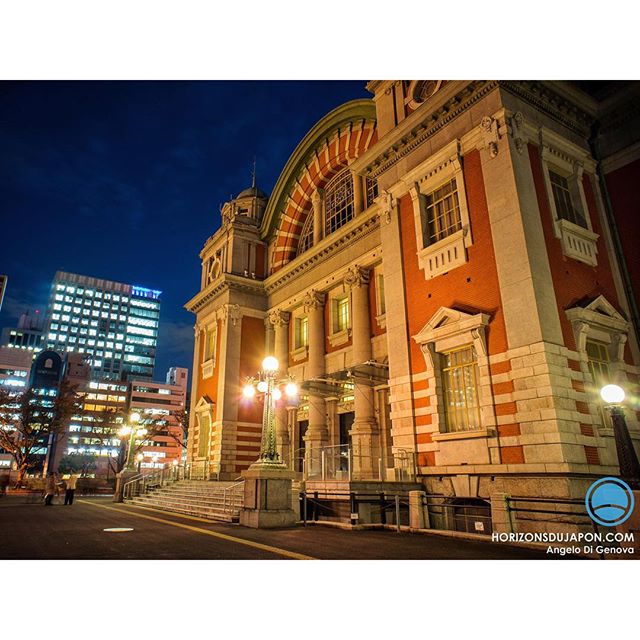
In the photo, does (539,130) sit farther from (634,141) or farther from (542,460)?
(542,460)

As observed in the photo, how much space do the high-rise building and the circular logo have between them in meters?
140

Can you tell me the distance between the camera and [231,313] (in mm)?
29297

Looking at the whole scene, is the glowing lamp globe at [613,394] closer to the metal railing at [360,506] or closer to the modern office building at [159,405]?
the metal railing at [360,506]

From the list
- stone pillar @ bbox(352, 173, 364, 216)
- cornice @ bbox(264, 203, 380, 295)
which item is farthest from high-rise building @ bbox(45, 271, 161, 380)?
stone pillar @ bbox(352, 173, 364, 216)

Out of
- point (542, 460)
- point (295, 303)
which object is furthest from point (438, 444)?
point (295, 303)

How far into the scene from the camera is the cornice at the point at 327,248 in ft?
73.6

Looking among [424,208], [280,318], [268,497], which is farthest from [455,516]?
[280,318]

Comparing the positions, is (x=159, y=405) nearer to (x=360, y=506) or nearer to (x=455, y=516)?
(x=360, y=506)

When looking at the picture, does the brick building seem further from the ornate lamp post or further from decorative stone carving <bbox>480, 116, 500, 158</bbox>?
the ornate lamp post

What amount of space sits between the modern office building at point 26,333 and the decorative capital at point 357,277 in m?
124

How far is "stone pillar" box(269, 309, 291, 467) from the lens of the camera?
26.6m

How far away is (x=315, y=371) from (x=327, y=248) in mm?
6313

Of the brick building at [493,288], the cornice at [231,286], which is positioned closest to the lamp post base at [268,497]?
the brick building at [493,288]

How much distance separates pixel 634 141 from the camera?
1559cm
